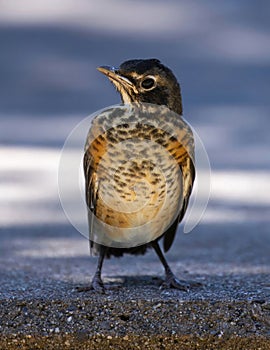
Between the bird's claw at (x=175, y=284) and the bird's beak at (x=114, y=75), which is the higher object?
the bird's beak at (x=114, y=75)

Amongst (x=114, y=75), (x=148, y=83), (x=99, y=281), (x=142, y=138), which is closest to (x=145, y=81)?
(x=148, y=83)

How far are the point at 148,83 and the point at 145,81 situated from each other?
2cm

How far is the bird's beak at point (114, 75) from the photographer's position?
15.9ft

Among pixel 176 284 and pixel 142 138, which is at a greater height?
pixel 142 138

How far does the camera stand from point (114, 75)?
15.9 feet

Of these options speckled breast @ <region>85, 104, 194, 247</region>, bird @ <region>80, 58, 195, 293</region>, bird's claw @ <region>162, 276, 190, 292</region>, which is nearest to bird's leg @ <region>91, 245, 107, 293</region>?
bird @ <region>80, 58, 195, 293</region>

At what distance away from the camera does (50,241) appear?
7.68 m

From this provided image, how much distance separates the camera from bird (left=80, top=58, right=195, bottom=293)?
476 cm

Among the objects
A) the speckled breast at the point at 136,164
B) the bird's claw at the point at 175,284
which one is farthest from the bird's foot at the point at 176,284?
the speckled breast at the point at 136,164

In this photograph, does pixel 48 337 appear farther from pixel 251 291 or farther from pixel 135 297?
pixel 251 291

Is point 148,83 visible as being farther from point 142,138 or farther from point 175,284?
point 175,284

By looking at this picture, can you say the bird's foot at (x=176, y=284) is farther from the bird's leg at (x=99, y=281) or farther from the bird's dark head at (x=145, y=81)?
the bird's dark head at (x=145, y=81)

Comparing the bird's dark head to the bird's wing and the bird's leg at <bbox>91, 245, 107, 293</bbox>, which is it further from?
the bird's leg at <bbox>91, 245, 107, 293</bbox>

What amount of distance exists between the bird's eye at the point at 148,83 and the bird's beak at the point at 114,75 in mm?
73
